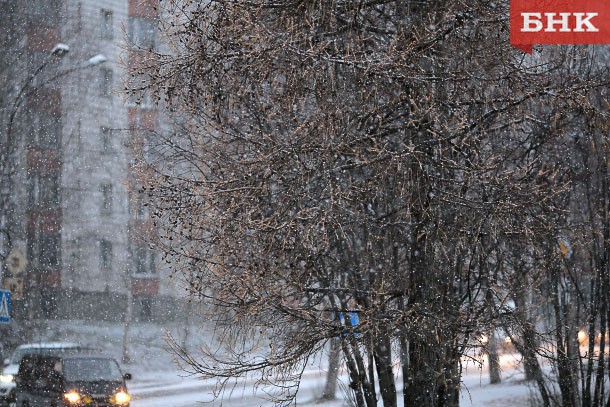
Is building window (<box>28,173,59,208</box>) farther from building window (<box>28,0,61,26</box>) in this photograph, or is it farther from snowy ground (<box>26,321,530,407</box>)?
building window (<box>28,0,61,26</box>)

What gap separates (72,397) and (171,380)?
15.0 meters

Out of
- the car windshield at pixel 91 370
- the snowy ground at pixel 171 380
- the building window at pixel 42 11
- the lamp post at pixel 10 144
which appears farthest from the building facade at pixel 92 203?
the car windshield at pixel 91 370

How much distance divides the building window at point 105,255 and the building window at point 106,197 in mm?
1348

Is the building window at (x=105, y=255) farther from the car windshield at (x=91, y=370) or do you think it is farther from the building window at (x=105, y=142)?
the car windshield at (x=91, y=370)

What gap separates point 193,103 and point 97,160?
33131mm

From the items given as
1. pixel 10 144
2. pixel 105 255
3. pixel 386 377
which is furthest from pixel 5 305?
pixel 105 255

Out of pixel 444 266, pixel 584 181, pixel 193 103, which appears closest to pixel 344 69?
pixel 193 103

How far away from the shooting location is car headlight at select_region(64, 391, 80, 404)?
17969 mm

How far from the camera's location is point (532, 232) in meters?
8.80

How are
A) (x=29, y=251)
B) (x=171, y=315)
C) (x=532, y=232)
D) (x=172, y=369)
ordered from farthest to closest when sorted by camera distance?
(x=171, y=315), (x=29, y=251), (x=172, y=369), (x=532, y=232)

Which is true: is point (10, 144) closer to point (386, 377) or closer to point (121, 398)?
point (121, 398)

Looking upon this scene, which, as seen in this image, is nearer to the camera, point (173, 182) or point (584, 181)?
point (173, 182)

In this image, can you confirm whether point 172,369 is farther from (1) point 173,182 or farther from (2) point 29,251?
(1) point 173,182

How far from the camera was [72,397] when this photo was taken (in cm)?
1803
